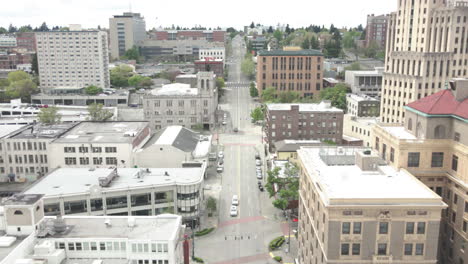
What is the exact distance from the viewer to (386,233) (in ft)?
142

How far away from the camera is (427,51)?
10269cm

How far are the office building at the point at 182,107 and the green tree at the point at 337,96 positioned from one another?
4774cm

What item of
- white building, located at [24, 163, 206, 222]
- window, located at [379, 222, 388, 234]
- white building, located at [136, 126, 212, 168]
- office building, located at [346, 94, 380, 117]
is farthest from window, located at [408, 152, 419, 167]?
office building, located at [346, 94, 380, 117]

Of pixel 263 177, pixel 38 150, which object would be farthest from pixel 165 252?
pixel 38 150

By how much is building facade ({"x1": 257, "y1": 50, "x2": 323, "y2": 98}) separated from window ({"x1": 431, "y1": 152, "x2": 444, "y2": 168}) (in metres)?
137

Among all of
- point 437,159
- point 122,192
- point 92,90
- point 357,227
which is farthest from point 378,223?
point 92,90

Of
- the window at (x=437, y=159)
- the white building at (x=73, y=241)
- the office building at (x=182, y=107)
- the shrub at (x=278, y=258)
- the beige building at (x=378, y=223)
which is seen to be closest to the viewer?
the beige building at (x=378, y=223)

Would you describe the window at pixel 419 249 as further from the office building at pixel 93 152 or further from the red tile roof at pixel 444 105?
the office building at pixel 93 152

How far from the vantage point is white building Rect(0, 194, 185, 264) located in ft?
157

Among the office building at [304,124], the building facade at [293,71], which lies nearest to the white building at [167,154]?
the office building at [304,124]

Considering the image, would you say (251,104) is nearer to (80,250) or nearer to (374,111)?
(374,111)

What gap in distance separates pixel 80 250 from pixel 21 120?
100506mm

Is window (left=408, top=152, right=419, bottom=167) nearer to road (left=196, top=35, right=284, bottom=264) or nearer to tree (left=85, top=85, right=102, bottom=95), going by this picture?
road (left=196, top=35, right=284, bottom=264)

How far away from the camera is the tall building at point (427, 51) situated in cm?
9894
